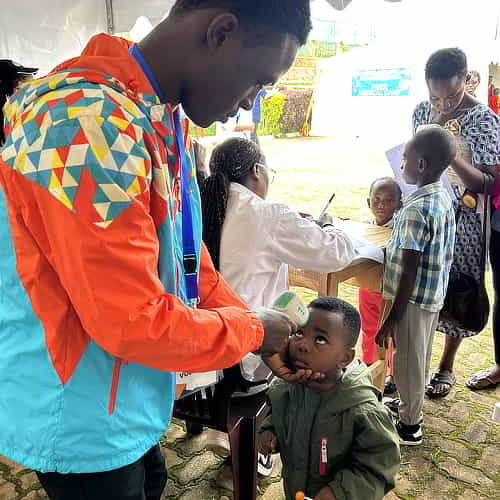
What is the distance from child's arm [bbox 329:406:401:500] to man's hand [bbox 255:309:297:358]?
523 mm

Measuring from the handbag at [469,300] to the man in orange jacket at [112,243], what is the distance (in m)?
1.91

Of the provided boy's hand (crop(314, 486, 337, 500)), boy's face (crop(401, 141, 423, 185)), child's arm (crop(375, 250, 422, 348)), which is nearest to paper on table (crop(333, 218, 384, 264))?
child's arm (crop(375, 250, 422, 348))

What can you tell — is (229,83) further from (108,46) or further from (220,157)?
(220,157)

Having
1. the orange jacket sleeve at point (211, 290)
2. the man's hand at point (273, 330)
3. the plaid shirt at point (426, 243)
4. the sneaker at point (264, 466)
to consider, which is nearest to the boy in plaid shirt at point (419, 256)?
the plaid shirt at point (426, 243)

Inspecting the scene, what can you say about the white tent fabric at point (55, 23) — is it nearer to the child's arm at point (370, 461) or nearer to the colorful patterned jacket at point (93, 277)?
the colorful patterned jacket at point (93, 277)

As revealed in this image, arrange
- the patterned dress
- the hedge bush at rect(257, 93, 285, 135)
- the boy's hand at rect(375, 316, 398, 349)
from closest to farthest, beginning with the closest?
the boy's hand at rect(375, 316, 398, 349) → the patterned dress → the hedge bush at rect(257, 93, 285, 135)

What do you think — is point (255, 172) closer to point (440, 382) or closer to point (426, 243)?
point (426, 243)

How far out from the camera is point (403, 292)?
2.16 meters

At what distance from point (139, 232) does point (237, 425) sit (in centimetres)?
118

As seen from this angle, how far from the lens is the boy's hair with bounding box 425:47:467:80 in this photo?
2.43 metres

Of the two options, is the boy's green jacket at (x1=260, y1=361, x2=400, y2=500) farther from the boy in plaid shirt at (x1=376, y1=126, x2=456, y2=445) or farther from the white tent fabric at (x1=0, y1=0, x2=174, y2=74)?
the white tent fabric at (x1=0, y1=0, x2=174, y2=74)

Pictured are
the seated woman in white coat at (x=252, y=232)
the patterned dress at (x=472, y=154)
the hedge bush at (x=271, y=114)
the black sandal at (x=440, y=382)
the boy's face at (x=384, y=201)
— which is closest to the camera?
the seated woman in white coat at (x=252, y=232)

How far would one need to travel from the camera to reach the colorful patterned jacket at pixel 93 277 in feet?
2.35

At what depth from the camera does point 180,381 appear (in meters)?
1.58
